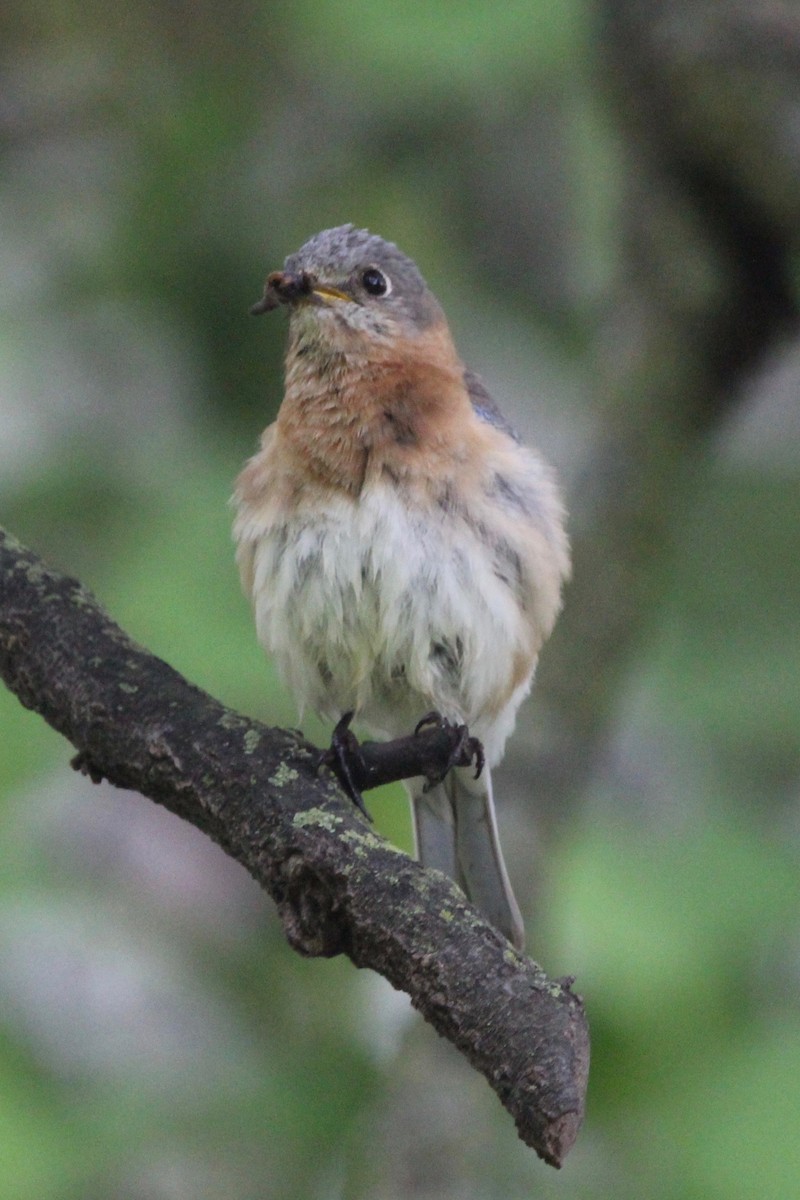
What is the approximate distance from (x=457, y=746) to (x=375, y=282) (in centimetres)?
172

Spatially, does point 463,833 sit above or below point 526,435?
below

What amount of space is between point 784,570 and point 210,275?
238 centimetres

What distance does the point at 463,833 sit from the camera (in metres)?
4.85

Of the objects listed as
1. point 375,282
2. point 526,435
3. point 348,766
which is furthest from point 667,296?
point 348,766

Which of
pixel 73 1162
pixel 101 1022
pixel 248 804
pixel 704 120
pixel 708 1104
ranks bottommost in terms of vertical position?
pixel 101 1022

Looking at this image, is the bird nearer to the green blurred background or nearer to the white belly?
the white belly

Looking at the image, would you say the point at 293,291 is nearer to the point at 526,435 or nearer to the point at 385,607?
the point at 385,607

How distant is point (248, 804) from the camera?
2736 millimetres

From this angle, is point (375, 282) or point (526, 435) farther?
point (526, 435)

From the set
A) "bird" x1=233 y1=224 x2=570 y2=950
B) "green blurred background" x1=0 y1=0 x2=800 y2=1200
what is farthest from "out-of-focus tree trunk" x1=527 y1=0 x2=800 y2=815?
"bird" x1=233 y1=224 x2=570 y2=950

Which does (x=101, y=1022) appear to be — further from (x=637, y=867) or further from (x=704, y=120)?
(x=704, y=120)

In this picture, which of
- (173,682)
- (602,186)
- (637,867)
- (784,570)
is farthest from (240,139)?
(173,682)

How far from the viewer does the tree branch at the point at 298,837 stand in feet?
7.80

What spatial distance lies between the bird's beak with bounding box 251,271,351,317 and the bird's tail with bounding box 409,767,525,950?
4.85 ft
